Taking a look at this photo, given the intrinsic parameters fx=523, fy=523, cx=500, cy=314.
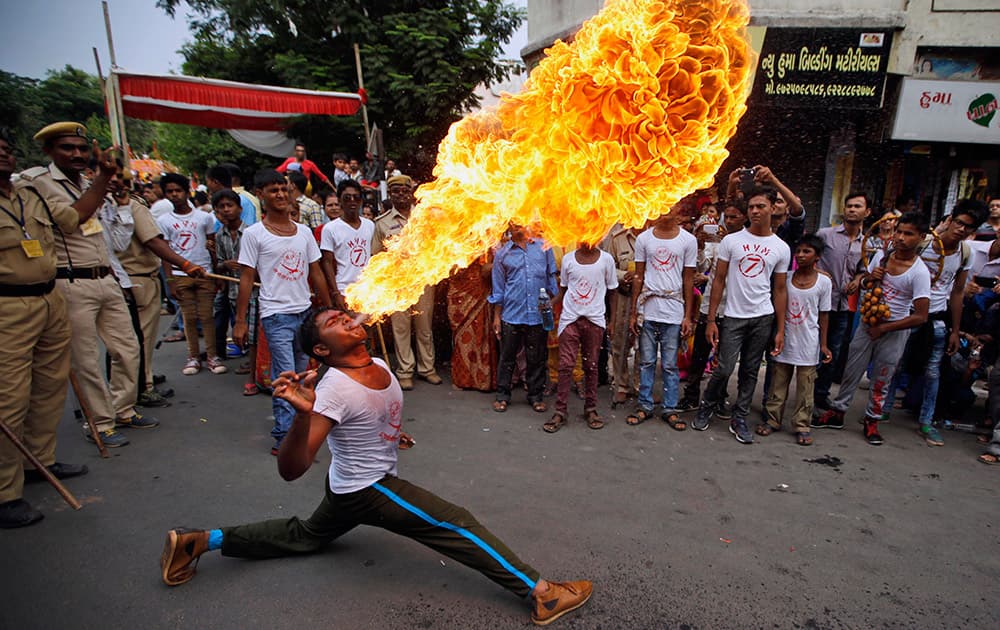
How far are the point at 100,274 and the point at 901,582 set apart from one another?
640cm

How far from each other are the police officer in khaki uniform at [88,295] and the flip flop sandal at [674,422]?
206 inches

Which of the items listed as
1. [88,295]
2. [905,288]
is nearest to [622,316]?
[905,288]

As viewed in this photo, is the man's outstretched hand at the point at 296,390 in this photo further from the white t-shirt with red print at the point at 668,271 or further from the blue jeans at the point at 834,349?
the blue jeans at the point at 834,349

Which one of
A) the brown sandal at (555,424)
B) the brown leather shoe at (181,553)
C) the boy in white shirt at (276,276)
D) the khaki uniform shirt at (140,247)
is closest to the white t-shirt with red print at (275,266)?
the boy in white shirt at (276,276)

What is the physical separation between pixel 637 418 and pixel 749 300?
1.63 meters

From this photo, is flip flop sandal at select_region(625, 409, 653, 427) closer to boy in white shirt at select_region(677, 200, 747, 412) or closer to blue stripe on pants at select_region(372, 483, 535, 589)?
boy in white shirt at select_region(677, 200, 747, 412)

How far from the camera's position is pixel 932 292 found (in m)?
5.43

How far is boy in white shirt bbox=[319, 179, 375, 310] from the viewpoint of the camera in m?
5.96

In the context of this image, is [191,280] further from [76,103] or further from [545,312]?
[76,103]

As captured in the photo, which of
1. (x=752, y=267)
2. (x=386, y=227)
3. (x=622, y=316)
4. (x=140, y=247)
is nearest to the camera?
(x=752, y=267)

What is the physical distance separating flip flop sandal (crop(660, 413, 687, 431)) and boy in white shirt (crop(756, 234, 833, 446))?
74 centimetres

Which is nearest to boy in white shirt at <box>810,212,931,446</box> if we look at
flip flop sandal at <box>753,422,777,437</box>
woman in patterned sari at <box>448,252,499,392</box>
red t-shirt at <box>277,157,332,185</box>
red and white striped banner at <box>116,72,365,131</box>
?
flip flop sandal at <box>753,422,777,437</box>

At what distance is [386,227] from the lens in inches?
259

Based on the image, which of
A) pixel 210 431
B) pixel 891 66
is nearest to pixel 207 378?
pixel 210 431
